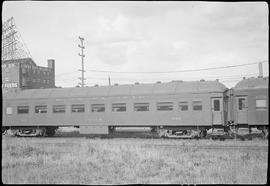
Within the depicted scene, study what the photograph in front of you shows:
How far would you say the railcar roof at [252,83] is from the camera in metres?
17.4

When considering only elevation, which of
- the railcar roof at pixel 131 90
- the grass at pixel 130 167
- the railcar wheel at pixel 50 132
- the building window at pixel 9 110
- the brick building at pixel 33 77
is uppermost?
the brick building at pixel 33 77

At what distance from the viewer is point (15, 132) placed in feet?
72.3

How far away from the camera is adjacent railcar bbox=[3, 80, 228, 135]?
18.4 m

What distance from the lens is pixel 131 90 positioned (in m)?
19.9

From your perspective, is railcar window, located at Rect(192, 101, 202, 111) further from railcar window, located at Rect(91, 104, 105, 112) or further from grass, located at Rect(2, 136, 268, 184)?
railcar window, located at Rect(91, 104, 105, 112)

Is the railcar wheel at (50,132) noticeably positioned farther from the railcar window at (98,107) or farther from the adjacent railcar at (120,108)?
the railcar window at (98,107)

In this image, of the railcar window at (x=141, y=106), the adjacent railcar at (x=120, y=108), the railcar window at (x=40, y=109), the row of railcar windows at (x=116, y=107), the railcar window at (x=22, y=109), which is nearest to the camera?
the adjacent railcar at (x=120, y=108)

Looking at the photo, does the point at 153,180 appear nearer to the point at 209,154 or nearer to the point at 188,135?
the point at 209,154

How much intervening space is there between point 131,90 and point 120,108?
58.3 inches

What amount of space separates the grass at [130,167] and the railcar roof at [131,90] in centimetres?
594

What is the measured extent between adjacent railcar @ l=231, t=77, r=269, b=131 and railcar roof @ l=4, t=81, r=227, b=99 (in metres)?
1.18

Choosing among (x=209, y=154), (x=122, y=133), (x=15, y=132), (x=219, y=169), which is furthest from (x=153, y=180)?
(x=15, y=132)

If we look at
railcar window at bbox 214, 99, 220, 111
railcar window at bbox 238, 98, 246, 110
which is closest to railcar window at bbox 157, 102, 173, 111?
railcar window at bbox 214, 99, 220, 111

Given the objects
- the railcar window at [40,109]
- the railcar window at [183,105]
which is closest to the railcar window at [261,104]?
the railcar window at [183,105]
